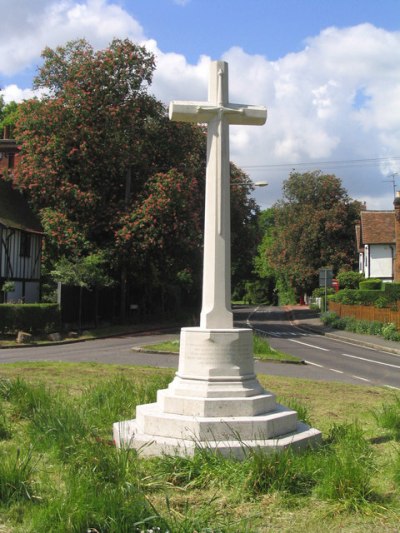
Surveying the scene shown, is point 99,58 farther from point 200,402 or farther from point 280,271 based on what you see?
point 280,271

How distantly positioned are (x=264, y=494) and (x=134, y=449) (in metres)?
1.29

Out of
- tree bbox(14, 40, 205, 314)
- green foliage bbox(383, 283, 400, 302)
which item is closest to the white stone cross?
tree bbox(14, 40, 205, 314)

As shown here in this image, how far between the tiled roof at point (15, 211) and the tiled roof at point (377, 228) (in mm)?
30990

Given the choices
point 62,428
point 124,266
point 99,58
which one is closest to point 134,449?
point 62,428

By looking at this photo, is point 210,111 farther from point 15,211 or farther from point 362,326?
point 362,326

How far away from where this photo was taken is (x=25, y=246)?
32500 mm

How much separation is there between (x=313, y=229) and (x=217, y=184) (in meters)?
56.0

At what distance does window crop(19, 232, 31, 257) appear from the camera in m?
32.1

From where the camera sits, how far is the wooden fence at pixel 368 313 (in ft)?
105

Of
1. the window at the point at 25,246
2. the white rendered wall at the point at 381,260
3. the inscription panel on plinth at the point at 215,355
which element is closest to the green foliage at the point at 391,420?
the inscription panel on plinth at the point at 215,355

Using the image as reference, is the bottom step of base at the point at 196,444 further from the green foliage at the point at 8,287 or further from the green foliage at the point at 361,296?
the green foliage at the point at 361,296

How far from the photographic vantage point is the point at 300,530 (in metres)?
4.38

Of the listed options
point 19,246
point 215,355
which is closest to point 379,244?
point 19,246

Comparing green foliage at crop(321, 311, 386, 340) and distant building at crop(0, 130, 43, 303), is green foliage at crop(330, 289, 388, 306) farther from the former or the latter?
distant building at crop(0, 130, 43, 303)
